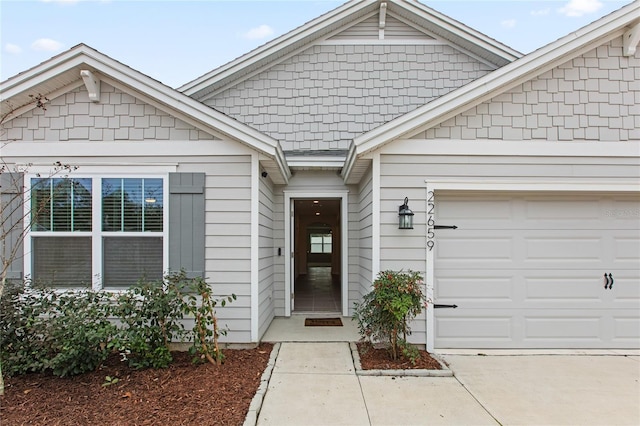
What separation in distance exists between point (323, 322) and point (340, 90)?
4.40 metres

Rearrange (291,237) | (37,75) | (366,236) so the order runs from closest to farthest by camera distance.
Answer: (37,75), (366,236), (291,237)

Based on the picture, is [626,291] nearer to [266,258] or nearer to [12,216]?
[266,258]

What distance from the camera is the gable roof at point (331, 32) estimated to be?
6.51 metres

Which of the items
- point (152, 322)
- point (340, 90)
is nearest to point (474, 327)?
point (152, 322)

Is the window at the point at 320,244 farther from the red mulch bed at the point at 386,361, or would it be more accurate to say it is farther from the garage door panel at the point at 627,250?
the garage door panel at the point at 627,250

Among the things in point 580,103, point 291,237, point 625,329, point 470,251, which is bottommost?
point 625,329

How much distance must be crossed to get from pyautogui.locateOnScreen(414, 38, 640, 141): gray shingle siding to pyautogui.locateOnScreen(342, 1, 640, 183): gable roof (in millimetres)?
150

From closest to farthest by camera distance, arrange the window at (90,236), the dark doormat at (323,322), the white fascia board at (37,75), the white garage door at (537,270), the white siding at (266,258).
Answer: the white fascia board at (37,75)
the window at (90,236)
the white garage door at (537,270)
the white siding at (266,258)
the dark doormat at (323,322)

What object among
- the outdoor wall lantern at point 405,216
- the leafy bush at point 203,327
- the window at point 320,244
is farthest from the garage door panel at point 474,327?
the window at point 320,244

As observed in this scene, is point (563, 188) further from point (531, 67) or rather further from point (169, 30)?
point (169, 30)

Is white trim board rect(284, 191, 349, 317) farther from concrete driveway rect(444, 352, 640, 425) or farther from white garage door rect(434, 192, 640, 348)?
concrete driveway rect(444, 352, 640, 425)

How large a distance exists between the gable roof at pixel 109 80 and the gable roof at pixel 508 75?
4.88 ft

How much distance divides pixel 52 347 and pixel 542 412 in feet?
15.8

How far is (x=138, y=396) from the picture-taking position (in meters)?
3.19
